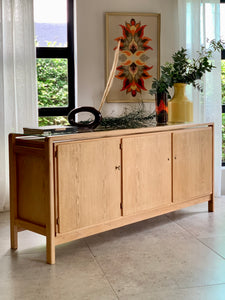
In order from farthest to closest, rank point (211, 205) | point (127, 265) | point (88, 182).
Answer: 1. point (211, 205)
2. point (88, 182)
3. point (127, 265)

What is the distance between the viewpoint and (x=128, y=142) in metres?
3.41

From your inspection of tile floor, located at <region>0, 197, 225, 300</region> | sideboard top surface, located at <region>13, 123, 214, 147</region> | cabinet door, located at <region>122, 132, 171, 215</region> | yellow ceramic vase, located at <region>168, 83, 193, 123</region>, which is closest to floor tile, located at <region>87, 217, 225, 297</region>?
tile floor, located at <region>0, 197, 225, 300</region>

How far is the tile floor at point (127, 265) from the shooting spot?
2.52 m

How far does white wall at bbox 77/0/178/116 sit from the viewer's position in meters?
4.49

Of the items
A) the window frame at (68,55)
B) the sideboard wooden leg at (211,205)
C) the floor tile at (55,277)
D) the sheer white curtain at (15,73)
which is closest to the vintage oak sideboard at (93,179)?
the floor tile at (55,277)

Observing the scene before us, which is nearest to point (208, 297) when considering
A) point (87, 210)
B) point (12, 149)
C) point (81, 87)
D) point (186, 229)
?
point (87, 210)

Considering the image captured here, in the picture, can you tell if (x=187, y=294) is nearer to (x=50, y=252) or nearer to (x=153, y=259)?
(x=153, y=259)

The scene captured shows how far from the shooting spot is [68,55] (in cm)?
470

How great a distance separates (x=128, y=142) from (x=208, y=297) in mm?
1355

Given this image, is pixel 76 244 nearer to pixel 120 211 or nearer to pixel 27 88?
pixel 120 211

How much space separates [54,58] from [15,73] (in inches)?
21.2

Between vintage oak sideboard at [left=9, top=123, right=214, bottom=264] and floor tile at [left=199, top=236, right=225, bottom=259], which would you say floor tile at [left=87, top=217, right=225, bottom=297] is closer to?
floor tile at [left=199, top=236, right=225, bottom=259]

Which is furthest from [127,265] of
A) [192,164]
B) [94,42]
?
[94,42]

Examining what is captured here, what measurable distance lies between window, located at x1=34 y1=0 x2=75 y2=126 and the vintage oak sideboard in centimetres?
145
